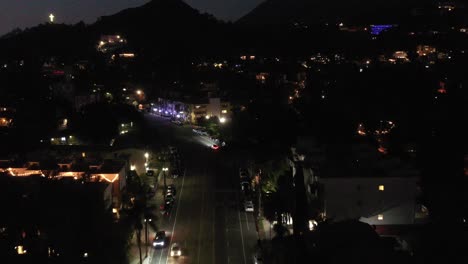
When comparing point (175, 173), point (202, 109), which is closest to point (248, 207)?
point (175, 173)

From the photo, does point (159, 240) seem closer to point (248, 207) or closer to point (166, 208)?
point (166, 208)

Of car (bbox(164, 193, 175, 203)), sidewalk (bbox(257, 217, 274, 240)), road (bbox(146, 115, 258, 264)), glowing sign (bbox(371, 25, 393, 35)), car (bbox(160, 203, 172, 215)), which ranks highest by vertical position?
glowing sign (bbox(371, 25, 393, 35))

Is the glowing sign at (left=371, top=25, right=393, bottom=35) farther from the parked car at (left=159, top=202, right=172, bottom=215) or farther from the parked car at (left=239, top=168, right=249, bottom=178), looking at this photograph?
the parked car at (left=159, top=202, right=172, bottom=215)

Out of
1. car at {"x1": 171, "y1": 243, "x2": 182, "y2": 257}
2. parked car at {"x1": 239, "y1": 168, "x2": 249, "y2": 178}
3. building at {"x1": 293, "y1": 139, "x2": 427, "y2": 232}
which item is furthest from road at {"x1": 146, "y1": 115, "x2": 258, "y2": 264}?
building at {"x1": 293, "y1": 139, "x2": 427, "y2": 232}

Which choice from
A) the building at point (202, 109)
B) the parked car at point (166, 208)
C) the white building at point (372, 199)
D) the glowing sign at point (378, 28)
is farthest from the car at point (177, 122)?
the glowing sign at point (378, 28)

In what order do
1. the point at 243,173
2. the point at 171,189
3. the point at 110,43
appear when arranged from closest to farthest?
the point at 171,189 < the point at 243,173 < the point at 110,43

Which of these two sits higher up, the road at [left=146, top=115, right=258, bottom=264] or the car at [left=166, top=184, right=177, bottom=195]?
the car at [left=166, top=184, right=177, bottom=195]

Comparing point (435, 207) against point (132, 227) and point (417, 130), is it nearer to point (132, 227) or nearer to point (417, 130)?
point (132, 227)

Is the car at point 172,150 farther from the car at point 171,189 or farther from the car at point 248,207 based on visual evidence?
the car at point 248,207

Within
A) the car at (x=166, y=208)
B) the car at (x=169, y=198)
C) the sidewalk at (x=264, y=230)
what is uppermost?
the car at (x=169, y=198)

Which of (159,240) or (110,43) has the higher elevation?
(110,43)
